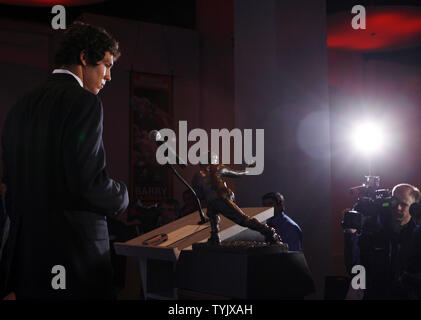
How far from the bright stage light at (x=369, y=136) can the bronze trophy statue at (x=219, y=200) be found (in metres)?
8.46

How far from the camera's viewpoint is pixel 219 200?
1.82 m

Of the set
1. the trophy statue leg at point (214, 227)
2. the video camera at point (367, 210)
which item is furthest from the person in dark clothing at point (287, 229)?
the trophy statue leg at point (214, 227)

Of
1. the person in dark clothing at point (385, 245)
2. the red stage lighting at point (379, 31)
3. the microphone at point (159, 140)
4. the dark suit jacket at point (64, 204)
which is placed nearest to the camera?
A: the dark suit jacket at point (64, 204)

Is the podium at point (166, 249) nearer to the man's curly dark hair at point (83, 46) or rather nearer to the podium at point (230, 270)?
the podium at point (230, 270)

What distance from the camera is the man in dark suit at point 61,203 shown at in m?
1.58

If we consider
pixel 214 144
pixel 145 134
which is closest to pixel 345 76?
pixel 214 144

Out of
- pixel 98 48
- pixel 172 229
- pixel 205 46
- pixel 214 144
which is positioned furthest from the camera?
pixel 205 46

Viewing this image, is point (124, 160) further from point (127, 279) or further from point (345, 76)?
point (345, 76)

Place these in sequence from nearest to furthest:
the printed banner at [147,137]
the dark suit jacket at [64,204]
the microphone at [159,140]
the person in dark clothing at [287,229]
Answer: the dark suit jacket at [64,204] → the microphone at [159,140] → the person in dark clothing at [287,229] → the printed banner at [147,137]

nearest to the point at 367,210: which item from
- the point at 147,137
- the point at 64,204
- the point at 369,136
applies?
the point at 64,204

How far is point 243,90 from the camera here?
538cm

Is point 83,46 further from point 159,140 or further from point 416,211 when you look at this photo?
point 416,211

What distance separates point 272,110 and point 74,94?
3.68 m

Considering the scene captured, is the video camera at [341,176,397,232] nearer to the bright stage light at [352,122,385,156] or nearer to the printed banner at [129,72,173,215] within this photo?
the printed banner at [129,72,173,215]
